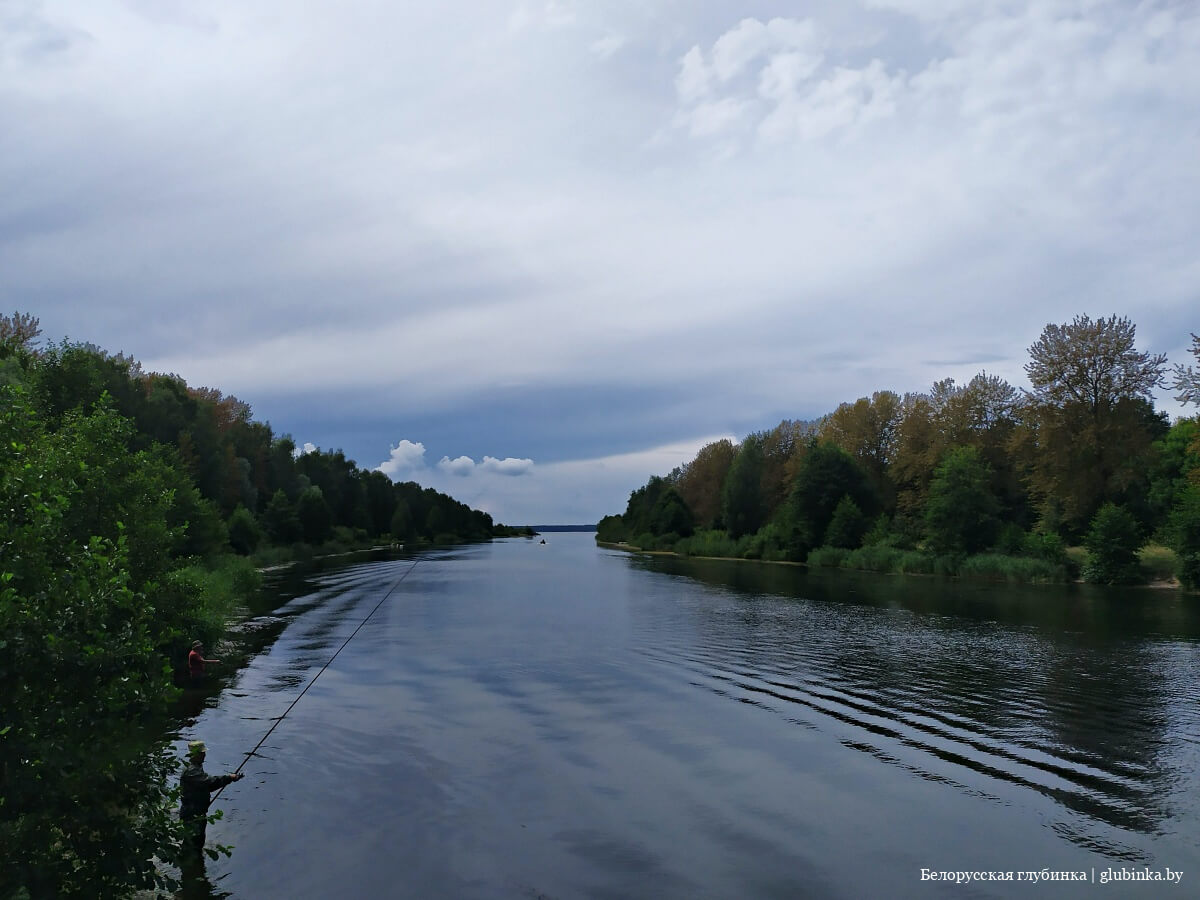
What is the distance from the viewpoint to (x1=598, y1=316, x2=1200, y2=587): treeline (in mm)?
55791

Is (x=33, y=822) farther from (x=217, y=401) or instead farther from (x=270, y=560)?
(x=217, y=401)

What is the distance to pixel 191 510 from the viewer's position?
42500 millimetres

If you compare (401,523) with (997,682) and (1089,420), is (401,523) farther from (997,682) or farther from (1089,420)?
(997,682)

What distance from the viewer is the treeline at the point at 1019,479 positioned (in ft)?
183

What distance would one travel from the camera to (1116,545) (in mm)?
54094

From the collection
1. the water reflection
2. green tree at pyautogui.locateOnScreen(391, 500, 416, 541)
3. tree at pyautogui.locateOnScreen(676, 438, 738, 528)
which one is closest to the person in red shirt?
the water reflection

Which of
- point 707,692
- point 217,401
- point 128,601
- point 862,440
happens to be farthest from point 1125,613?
point 217,401

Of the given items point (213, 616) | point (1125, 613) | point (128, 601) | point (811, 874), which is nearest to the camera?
point (128, 601)

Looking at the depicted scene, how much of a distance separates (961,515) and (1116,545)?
1382 cm

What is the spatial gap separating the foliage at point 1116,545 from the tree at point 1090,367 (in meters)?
11.2

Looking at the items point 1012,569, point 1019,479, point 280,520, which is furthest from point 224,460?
point 1019,479

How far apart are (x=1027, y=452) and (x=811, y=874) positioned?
6592cm

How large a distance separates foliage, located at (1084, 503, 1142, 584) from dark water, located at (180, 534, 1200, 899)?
22.0m

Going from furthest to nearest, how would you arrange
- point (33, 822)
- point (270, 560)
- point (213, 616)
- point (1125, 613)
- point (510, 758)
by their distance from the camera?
1. point (270, 560)
2. point (1125, 613)
3. point (213, 616)
4. point (510, 758)
5. point (33, 822)
